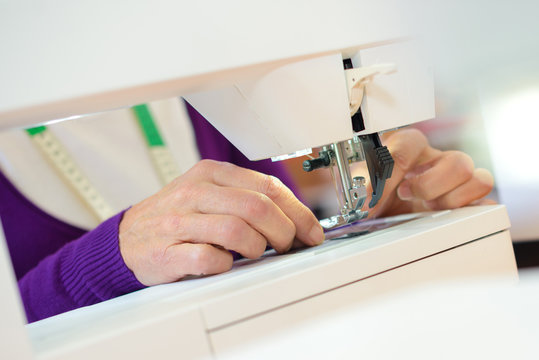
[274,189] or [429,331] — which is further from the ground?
[274,189]

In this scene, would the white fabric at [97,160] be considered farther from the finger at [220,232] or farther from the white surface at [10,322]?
the white surface at [10,322]

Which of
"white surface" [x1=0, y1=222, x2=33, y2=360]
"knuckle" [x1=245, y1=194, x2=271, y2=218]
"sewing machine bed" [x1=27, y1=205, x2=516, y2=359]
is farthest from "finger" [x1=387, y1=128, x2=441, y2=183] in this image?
"white surface" [x1=0, y1=222, x2=33, y2=360]

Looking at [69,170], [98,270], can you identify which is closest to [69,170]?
[69,170]

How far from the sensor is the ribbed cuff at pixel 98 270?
75 centimetres

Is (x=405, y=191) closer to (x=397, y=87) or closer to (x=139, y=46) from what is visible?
(x=397, y=87)

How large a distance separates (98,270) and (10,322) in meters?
0.33

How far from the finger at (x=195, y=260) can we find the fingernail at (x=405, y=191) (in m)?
0.35

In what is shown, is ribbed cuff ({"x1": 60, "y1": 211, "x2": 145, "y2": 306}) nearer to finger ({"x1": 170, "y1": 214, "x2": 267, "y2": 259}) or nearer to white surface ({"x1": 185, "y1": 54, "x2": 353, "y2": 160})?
finger ({"x1": 170, "y1": 214, "x2": 267, "y2": 259})

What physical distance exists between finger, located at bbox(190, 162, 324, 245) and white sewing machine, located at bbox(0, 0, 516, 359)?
28mm

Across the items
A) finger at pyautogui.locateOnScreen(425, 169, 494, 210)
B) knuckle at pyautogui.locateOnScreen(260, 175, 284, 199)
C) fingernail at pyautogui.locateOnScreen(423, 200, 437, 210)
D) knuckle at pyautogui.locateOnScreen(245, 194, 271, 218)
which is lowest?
fingernail at pyautogui.locateOnScreen(423, 200, 437, 210)

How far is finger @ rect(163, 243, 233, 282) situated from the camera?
0.65 meters

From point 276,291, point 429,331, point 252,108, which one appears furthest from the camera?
point 252,108

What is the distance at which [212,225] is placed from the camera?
2.13 ft

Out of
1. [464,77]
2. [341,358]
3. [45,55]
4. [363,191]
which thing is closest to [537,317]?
[341,358]
